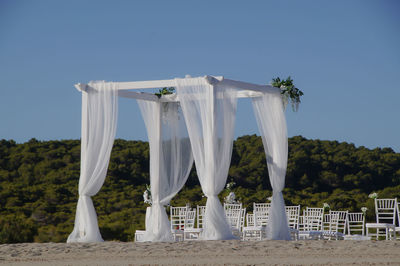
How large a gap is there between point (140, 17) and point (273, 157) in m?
12.4

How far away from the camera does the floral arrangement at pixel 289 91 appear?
36.3ft

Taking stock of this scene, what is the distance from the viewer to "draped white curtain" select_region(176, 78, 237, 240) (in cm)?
992

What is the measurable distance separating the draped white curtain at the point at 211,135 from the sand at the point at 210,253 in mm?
521

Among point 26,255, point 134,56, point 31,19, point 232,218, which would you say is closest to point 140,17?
point 134,56

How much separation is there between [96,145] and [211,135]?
197cm

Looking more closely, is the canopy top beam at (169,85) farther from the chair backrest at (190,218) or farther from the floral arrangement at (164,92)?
the chair backrest at (190,218)

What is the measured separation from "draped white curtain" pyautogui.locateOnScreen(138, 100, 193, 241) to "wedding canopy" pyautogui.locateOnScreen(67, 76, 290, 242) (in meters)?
0.01

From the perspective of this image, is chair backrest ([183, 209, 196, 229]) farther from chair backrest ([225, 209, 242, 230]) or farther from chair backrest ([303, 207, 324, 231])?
chair backrest ([303, 207, 324, 231])

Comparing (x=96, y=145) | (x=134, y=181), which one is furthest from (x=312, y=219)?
(x=134, y=181)

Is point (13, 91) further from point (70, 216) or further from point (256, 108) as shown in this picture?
point (256, 108)

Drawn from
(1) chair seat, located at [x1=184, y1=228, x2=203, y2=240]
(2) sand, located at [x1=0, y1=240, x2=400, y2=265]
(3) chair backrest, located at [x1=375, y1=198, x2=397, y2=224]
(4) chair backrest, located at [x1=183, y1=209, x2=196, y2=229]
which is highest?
(3) chair backrest, located at [x1=375, y1=198, x2=397, y2=224]

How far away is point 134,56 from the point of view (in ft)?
75.5

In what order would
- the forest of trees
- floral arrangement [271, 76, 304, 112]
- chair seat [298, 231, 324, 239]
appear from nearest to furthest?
floral arrangement [271, 76, 304, 112] → chair seat [298, 231, 324, 239] → the forest of trees

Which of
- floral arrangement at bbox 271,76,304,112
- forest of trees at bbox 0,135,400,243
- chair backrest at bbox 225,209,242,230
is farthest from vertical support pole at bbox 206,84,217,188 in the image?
forest of trees at bbox 0,135,400,243
